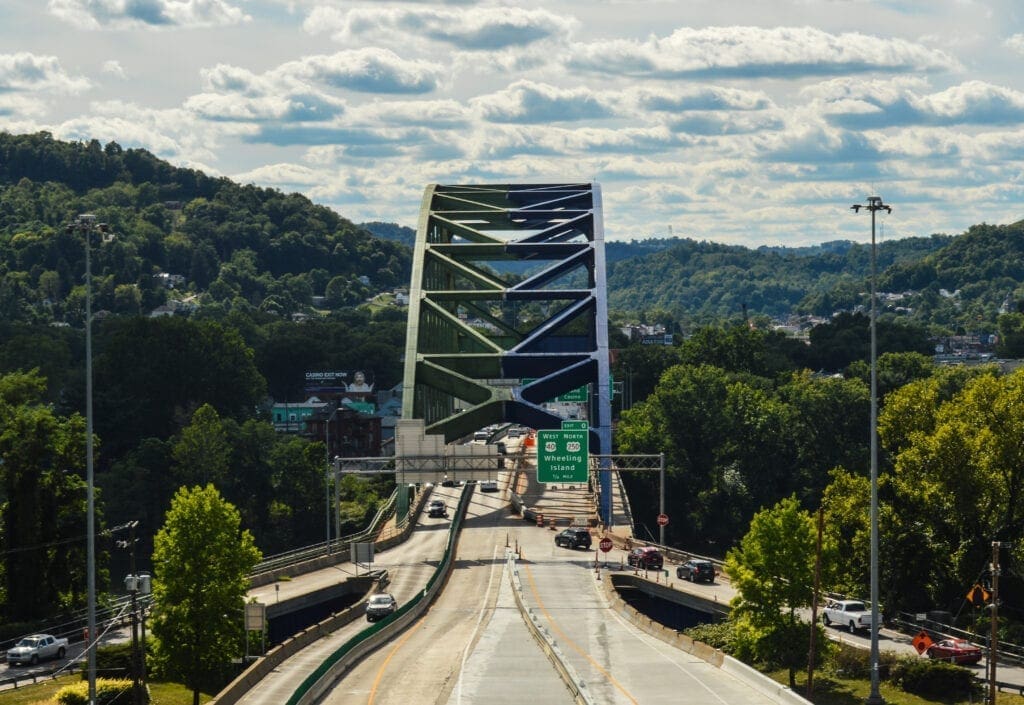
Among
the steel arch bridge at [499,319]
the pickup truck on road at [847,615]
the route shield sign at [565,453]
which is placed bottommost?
the pickup truck on road at [847,615]

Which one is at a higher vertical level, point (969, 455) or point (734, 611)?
point (969, 455)

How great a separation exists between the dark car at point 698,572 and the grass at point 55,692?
108ft

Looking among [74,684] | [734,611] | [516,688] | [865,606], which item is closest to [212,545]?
[74,684]

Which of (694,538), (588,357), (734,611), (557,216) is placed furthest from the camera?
(557,216)

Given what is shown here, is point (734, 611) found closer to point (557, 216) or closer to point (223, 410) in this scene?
point (557, 216)

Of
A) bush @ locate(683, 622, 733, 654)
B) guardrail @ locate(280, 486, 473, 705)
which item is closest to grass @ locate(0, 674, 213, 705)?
guardrail @ locate(280, 486, 473, 705)

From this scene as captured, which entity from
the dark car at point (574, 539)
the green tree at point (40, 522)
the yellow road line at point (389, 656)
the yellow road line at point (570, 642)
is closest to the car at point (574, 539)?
the dark car at point (574, 539)

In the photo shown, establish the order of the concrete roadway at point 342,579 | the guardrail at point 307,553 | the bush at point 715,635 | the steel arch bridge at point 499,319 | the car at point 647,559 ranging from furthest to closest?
1. the steel arch bridge at point 499,319
2. the car at point 647,559
3. the guardrail at point 307,553
4. the bush at point 715,635
5. the concrete roadway at point 342,579

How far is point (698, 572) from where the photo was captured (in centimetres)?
9269

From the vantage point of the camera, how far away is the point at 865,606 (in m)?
77.5

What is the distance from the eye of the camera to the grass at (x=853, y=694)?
59.8 metres

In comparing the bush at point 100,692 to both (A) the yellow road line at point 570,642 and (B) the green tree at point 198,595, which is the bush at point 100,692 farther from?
(A) the yellow road line at point 570,642

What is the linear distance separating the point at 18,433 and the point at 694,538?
7754 centimetres

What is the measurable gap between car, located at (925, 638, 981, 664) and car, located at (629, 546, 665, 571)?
101 ft
